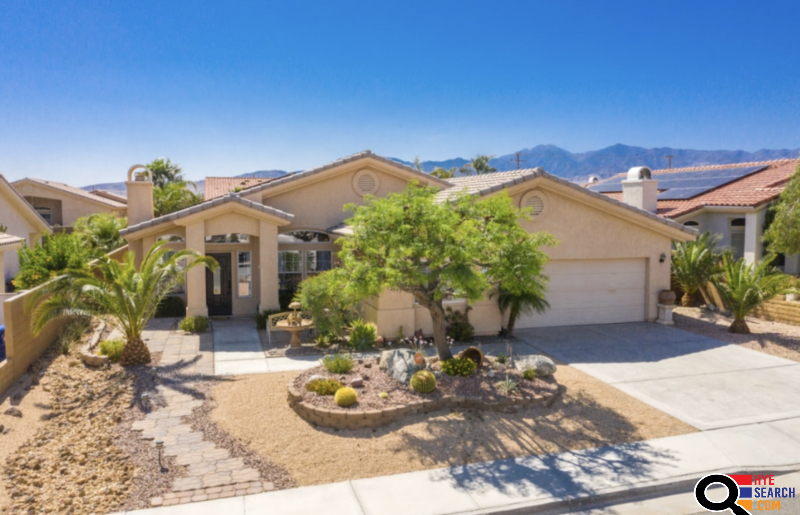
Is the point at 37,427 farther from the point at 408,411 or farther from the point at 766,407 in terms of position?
the point at 766,407

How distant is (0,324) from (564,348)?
46.6 ft

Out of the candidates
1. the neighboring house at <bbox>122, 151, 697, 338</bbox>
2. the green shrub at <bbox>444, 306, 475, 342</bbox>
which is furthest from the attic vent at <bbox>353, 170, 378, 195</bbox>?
the green shrub at <bbox>444, 306, 475, 342</bbox>

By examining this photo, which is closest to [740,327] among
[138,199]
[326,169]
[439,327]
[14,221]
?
[439,327]

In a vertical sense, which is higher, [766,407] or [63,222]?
[63,222]

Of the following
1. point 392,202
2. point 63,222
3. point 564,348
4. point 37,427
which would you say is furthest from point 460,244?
point 63,222

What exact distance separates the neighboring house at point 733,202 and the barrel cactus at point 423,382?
15.2 m

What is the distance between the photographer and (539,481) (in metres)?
8.59

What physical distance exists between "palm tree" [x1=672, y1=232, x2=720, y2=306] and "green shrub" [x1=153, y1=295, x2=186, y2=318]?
56.1 ft

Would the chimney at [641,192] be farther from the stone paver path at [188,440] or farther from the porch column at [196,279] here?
Answer: the stone paver path at [188,440]

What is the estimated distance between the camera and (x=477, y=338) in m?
16.7

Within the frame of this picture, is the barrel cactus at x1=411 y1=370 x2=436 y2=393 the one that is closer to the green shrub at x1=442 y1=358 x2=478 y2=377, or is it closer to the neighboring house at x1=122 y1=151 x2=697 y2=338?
the green shrub at x1=442 y1=358 x2=478 y2=377

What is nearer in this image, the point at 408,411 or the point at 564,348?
the point at 408,411

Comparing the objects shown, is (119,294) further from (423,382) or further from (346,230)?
Answer: (346,230)

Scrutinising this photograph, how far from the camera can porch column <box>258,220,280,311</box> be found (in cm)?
1869
